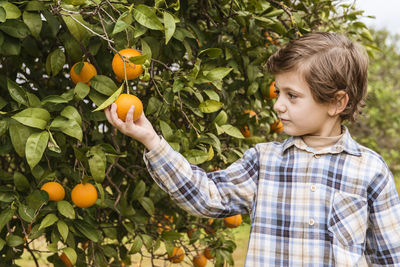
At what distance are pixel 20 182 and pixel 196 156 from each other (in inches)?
22.8

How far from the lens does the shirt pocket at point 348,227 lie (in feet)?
3.89

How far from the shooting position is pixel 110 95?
125cm

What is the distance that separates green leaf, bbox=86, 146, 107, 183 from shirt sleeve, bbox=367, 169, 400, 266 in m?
0.74

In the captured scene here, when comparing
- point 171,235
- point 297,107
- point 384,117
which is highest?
point 297,107

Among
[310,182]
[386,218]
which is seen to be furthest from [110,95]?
[386,218]

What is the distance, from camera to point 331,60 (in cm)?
128

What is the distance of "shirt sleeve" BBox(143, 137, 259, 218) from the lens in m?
1.18

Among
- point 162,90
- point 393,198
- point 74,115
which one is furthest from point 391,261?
point 74,115

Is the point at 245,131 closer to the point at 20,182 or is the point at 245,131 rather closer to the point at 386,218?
the point at 386,218

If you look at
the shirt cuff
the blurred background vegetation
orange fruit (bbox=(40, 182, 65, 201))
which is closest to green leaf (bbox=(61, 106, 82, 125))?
the shirt cuff

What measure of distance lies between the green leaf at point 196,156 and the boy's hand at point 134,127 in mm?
259

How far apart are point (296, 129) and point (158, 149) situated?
1.26ft

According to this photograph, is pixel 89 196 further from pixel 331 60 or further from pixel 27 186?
pixel 331 60

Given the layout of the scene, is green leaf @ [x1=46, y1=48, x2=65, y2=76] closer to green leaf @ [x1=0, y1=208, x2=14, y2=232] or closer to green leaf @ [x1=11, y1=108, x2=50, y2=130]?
green leaf @ [x1=11, y1=108, x2=50, y2=130]
